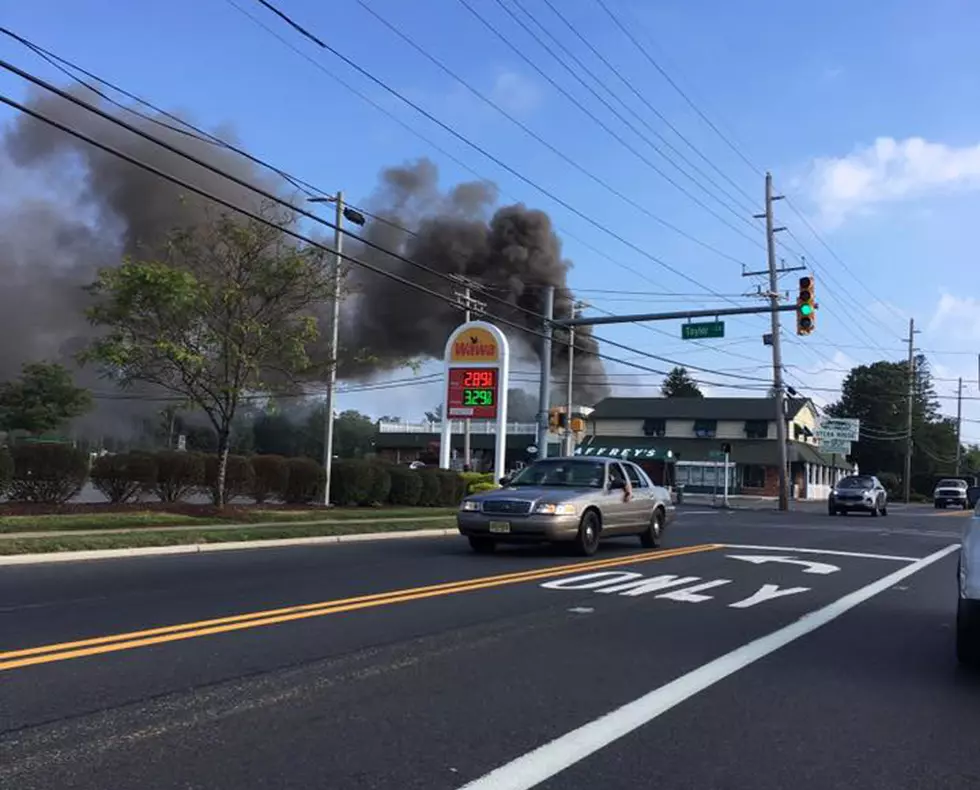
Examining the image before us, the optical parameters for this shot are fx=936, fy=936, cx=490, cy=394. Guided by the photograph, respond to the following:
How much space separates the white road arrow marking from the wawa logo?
49.7 ft

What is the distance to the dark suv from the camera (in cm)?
3441

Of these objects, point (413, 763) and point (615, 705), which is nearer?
point (413, 763)

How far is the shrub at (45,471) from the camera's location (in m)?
17.7

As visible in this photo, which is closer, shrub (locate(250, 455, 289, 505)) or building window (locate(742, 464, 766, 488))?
shrub (locate(250, 455, 289, 505))

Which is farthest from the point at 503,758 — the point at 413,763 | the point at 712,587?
the point at 712,587

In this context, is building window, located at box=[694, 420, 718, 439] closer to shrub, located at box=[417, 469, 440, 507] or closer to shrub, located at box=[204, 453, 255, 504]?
shrub, located at box=[417, 469, 440, 507]

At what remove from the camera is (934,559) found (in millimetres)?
15289

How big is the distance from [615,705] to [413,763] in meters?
1.53

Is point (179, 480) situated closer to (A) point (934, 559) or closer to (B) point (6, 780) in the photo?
(A) point (934, 559)

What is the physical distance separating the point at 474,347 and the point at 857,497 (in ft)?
52.4

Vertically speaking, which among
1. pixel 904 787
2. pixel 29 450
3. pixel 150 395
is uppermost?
pixel 150 395

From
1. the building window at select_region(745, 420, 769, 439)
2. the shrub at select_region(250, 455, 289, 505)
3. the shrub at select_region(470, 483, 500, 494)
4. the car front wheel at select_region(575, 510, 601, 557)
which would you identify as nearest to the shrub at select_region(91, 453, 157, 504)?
the shrub at select_region(250, 455, 289, 505)

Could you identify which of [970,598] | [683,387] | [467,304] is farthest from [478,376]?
[683,387]

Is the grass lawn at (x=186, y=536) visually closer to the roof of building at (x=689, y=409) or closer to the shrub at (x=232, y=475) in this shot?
the shrub at (x=232, y=475)
